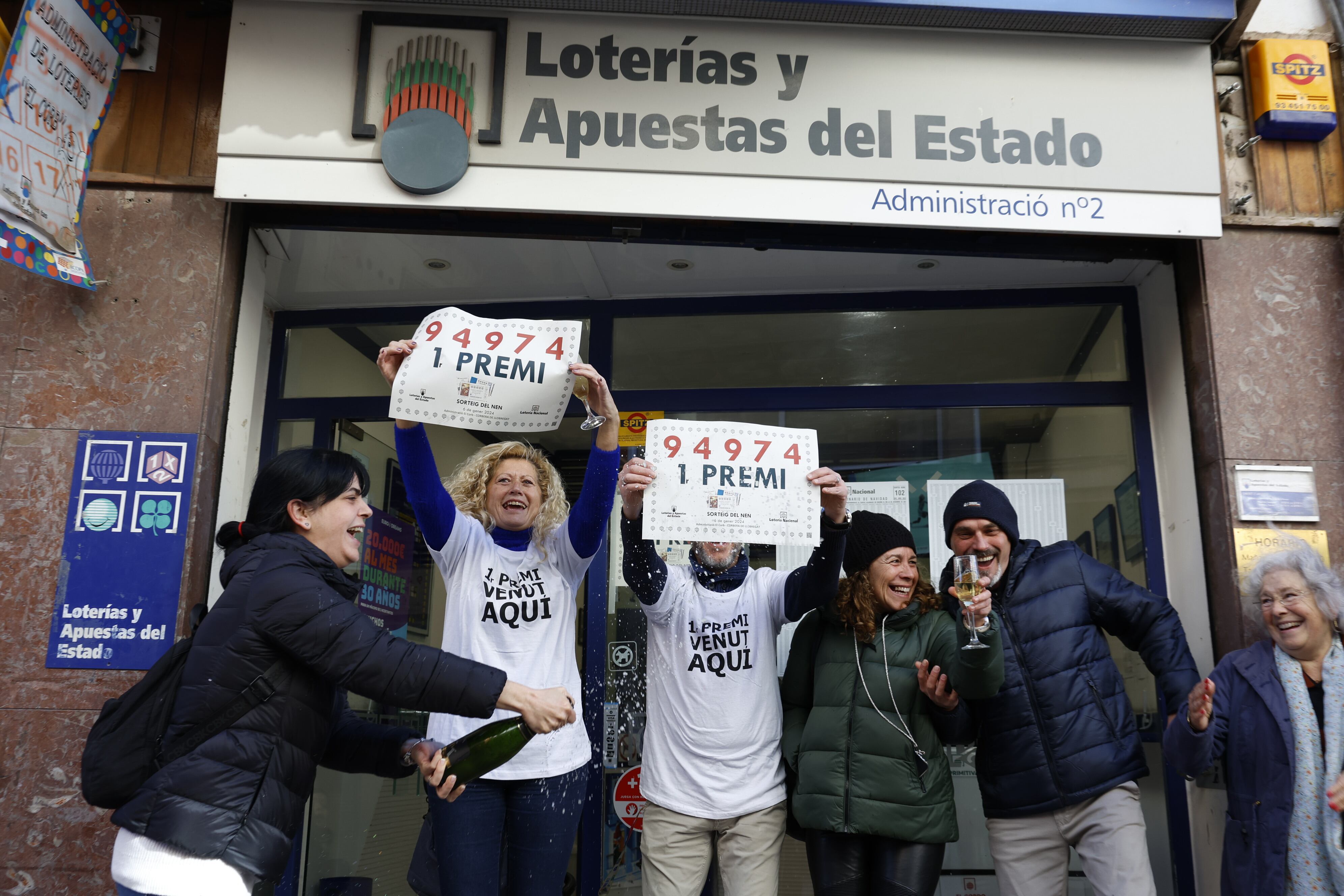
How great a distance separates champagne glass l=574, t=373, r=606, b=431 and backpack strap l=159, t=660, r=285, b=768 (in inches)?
49.3

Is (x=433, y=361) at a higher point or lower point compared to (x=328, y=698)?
higher

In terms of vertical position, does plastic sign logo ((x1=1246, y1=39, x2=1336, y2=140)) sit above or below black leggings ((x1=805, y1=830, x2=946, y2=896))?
above

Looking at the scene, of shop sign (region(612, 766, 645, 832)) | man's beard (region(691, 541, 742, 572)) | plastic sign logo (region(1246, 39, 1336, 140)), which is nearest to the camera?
man's beard (region(691, 541, 742, 572))

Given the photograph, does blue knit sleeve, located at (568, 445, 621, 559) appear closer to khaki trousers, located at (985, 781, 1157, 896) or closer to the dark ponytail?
the dark ponytail

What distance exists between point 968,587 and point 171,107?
3588 millimetres

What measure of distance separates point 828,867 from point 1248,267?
9.57 feet

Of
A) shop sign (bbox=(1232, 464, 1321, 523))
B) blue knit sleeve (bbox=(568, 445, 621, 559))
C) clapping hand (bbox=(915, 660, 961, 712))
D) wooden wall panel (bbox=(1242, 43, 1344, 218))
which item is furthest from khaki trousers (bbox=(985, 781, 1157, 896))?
wooden wall panel (bbox=(1242, 43, 1344, 218))

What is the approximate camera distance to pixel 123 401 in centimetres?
373

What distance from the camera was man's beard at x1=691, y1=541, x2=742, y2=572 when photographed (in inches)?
147

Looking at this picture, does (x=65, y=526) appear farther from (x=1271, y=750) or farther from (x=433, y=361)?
(x=1271, y=750)

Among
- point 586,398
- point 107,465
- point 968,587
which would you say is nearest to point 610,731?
point 586,398

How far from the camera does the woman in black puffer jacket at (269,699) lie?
2.07 m

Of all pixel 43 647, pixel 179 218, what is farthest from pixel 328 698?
pixel 179 218

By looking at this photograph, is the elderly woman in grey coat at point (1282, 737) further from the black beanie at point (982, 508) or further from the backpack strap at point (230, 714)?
the backpack strap at point (230, 714)
